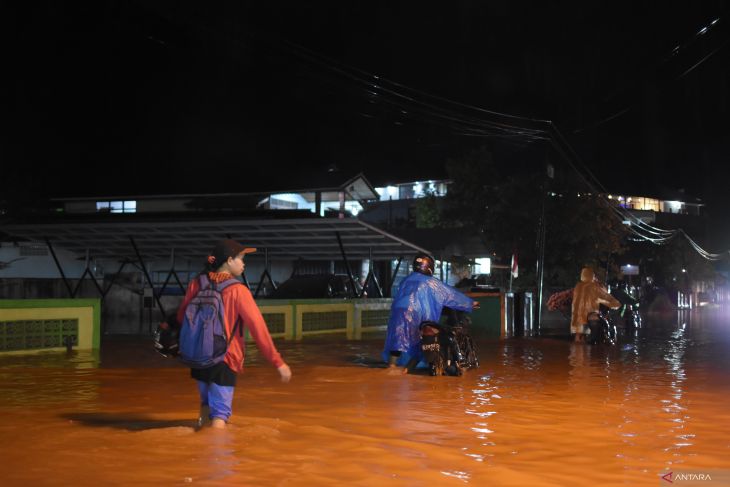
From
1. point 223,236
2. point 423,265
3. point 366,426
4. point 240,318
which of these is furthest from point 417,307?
point 223,236

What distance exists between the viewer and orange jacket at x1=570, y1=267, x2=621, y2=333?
19078mm

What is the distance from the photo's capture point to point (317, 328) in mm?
21766

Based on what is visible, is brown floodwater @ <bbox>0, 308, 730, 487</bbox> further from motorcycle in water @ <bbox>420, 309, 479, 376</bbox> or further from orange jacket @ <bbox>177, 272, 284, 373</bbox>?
orange jacket @ <bbox>177, 272, 284, 373</bbox>

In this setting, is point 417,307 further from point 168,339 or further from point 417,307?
point 168,339

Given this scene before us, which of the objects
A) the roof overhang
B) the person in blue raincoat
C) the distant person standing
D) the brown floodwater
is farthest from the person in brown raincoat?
the distant person standing

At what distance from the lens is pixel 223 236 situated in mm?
27750

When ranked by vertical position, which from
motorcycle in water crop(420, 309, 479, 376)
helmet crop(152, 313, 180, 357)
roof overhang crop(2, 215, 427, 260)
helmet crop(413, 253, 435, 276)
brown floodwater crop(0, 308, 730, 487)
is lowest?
brown floodwater crop(0, 308, 730, 487)

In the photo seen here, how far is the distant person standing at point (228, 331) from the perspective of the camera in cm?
662

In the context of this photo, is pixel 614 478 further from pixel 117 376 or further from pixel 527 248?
pixel 527 248

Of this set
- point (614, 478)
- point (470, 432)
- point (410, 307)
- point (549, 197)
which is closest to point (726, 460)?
point (614, 478)

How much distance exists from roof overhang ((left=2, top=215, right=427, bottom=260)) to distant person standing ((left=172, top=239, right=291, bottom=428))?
17.7 metres

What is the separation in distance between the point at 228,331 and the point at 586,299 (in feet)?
46.1

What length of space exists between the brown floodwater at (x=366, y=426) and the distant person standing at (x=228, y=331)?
222 millimetres

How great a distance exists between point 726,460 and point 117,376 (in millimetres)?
8107
